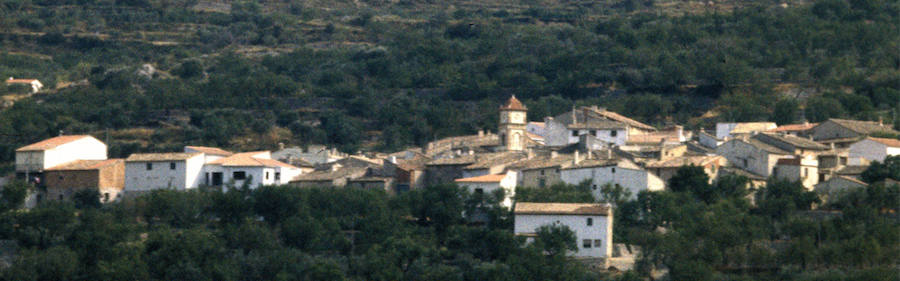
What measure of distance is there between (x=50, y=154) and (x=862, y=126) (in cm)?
2562

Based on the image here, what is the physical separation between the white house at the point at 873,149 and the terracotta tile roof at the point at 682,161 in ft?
14.5

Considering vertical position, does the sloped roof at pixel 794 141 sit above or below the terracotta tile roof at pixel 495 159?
above

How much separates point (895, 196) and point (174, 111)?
33.7m

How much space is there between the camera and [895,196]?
170 ft

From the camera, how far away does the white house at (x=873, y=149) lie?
5731 centimetres

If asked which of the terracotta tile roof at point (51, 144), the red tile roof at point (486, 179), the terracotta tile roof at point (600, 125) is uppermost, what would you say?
the terracotta tile roof at point (600, 125)

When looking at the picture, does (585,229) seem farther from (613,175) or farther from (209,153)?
(209,153)

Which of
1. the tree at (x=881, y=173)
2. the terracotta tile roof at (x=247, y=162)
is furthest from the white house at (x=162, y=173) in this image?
the tree at (x=881, y=173)

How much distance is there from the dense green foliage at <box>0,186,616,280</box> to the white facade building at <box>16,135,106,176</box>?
302 cm

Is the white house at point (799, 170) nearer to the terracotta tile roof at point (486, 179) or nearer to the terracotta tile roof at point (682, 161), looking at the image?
the terracotta tile roof at point (682, 161)

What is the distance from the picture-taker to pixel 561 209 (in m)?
51.6

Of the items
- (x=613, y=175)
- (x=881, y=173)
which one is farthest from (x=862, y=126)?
(x=613, y=175)

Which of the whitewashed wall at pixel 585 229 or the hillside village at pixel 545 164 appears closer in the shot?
the whitewashed wall at pixel 585 229

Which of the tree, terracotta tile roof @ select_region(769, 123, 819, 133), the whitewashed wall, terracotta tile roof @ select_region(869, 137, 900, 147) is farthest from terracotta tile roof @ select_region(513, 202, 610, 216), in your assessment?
terracotta tile roof @ select_region(769, 123, 819, 133)
